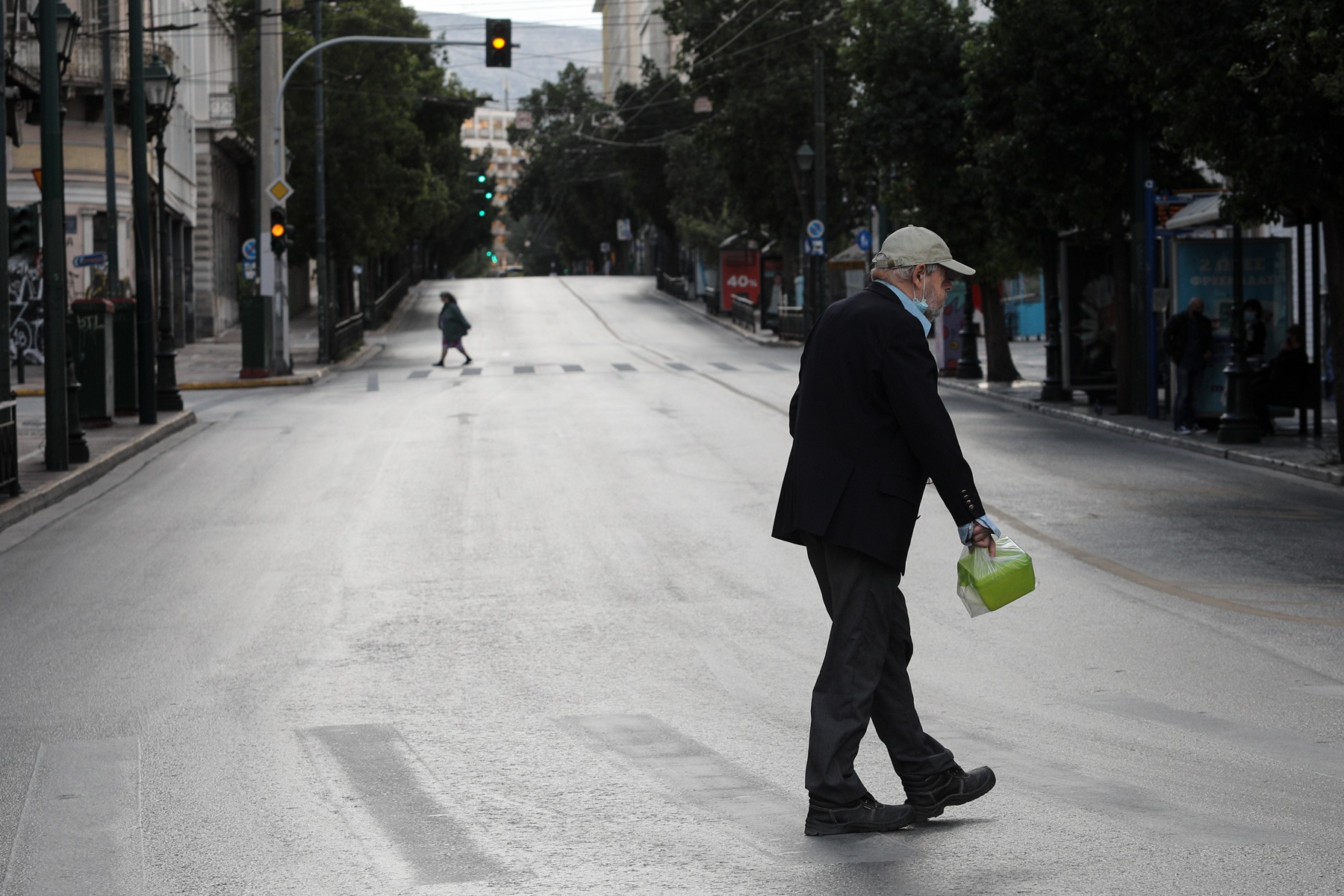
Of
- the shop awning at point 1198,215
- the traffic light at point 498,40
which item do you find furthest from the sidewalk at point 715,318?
the shop awning at point 1198,215

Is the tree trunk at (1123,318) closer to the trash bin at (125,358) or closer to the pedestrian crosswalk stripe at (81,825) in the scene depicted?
the trash bin at (125,358)

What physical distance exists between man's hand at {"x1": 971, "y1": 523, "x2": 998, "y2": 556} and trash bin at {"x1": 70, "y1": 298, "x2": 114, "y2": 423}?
18.9 metres

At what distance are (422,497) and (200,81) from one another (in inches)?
1808

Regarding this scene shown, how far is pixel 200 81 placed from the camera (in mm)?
57656

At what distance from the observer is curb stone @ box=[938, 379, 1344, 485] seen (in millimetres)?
16828

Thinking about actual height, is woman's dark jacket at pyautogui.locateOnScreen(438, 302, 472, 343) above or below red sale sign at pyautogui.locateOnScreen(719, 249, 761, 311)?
below

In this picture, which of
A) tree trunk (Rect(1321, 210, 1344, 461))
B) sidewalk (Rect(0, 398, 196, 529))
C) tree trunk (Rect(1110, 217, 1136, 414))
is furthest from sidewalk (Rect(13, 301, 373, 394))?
tree trunk (Rect(1321, 210, 1344, 461))

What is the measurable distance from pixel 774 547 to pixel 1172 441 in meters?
9.81

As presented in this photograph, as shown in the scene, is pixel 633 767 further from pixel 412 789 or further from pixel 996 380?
pixel 996 380

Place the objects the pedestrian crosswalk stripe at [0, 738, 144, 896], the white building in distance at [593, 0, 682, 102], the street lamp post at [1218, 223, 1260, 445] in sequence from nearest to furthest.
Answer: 1. the pedestrian crosswalk stripe at [0, 738, 144, 896]
2. the street lamp post at [1218, 223, 1260, 445]
3. the white building in distance at [593, 0, 682, 102]

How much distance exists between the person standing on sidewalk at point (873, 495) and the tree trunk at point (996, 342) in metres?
26.9

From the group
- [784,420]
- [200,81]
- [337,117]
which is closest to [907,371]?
[784,420]

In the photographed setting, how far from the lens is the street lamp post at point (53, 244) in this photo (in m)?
17.3

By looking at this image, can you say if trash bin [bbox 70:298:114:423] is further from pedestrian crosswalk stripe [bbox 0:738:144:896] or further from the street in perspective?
pedestrian crosswalk stripe [bbox 0:738:144:896]
